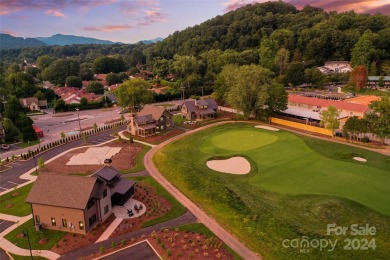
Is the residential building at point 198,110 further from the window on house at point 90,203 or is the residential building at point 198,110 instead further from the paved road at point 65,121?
the window on house at point 90,203

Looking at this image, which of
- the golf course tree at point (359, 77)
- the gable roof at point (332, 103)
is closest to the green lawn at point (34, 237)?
the gable roof at point (332, 103)

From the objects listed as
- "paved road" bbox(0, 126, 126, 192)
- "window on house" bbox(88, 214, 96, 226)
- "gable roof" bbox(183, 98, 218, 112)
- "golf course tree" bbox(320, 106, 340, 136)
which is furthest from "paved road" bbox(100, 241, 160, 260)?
"gable roof" bbox(183, 98, 218, 112)

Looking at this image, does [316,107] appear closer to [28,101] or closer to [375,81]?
[375,81]

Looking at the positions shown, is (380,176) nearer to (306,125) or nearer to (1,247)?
(306,125)

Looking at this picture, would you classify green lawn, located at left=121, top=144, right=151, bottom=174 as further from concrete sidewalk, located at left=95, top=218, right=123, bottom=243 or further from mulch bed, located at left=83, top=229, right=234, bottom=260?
mulch bed, located at left=83, top=229, right=234, bottom=260

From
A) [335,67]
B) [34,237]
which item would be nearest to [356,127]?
[34,237]
